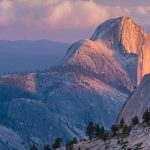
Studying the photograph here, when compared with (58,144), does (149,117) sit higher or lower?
higher

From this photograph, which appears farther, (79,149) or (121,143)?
(79,149)

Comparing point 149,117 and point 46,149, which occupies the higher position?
point 149,117

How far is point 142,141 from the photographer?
109 metres

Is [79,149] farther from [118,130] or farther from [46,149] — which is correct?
[46,149]

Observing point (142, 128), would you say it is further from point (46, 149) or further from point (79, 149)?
point (46, 149)

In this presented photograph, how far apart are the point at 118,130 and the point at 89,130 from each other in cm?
1796

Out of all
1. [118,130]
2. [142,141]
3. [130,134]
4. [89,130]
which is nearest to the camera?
[142,141]

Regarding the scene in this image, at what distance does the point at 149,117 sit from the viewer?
420ft

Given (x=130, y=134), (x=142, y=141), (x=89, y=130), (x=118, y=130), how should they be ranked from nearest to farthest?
(x=142, y=141) < (x=130, y=134) < (x=118, y=130) < (x=89, y=130)

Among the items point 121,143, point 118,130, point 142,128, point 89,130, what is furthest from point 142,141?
point 89,130

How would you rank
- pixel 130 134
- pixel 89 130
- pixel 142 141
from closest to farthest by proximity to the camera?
pixel 142 141
pixel 130 134
pixel 89 130

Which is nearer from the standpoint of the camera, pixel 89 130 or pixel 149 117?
pixel 149 117

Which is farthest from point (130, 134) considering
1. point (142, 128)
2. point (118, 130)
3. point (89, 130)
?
point (89, 130)

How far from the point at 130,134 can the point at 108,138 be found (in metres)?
6.34
